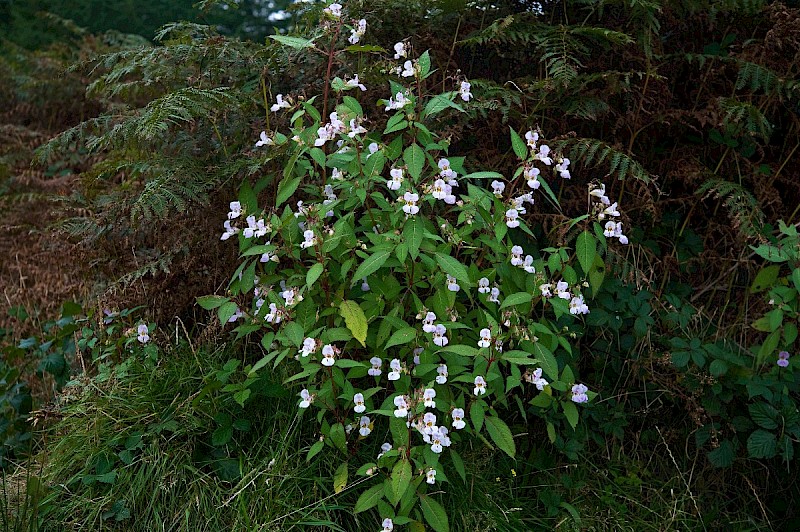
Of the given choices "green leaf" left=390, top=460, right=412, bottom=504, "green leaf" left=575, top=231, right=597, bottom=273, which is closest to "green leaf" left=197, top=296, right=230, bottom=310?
"green leaf" left=390, top=460, right=412, bottom=504

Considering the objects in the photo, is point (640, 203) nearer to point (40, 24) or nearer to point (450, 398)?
point (450, 398)

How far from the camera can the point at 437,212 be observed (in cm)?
260

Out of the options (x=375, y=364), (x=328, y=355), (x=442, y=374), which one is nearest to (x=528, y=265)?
(x=442, y=374)

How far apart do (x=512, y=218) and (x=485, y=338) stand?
0.36 m

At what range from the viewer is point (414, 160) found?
206 centimetres

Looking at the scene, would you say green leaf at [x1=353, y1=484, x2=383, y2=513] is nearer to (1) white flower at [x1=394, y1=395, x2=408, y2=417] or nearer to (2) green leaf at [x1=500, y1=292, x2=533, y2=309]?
(1) white flower at [x1=394, y1=395, x2=408, y2=417]

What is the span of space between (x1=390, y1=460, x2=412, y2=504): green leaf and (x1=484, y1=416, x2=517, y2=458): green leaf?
0.83 ft

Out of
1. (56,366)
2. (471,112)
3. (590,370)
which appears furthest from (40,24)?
(590,370)

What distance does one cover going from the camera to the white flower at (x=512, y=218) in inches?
84.2

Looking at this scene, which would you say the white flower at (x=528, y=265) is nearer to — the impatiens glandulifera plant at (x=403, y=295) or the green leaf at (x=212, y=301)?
the impatiens glandulifera plant at (x=403, y=295)

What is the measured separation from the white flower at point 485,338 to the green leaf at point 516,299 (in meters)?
0.09

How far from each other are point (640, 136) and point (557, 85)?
60cm

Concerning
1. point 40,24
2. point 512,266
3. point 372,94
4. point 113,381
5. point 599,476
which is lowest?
point 40,24

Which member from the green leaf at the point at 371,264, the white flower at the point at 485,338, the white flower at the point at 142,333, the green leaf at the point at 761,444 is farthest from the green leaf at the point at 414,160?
the green leaf at the point at 761,444
